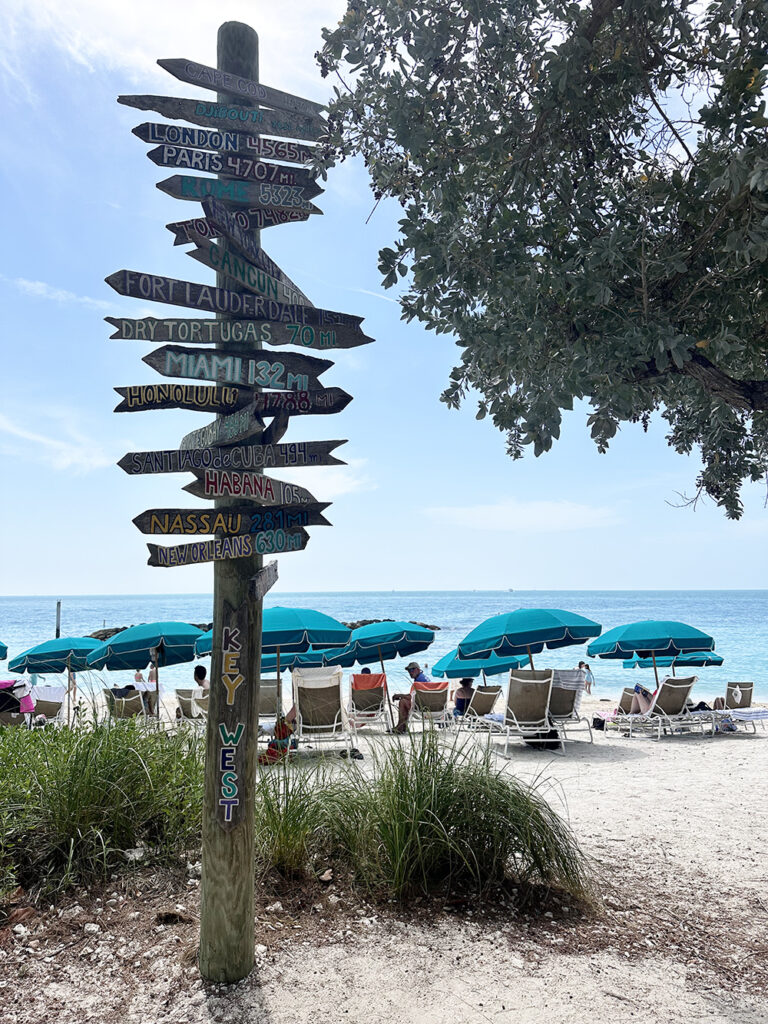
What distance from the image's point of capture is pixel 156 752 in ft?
14.2

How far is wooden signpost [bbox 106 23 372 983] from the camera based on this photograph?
3086mm

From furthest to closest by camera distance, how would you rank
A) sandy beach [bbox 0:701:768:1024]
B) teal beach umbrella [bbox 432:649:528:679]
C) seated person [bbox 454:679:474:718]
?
seated person [bbox 454:679:474:718] < teal beach umbrella [bbox 432:649:528:679] < sandy beach [bbox 0:701:768:1024]

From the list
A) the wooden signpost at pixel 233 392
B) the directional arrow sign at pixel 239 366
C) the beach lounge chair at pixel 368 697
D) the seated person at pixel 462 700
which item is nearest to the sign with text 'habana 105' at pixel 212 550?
the wooden signpost at pixel 233 392

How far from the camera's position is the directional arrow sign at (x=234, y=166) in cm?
336

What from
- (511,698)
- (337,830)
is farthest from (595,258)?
(511,698)

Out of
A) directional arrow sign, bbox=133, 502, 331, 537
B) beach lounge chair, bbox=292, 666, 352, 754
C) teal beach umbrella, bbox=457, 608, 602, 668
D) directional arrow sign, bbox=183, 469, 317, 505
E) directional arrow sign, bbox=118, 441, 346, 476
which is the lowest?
beach lounge chair, bbox=292, 666, 352, 754

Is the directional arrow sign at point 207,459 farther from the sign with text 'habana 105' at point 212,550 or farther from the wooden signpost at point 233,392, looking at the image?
the sign with text 'habana 105' at point 212,550

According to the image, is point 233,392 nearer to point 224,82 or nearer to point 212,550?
point 212,550

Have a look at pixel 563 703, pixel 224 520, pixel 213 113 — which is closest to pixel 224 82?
pixel 213 113

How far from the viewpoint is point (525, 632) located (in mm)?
10469

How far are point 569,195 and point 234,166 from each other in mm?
1727

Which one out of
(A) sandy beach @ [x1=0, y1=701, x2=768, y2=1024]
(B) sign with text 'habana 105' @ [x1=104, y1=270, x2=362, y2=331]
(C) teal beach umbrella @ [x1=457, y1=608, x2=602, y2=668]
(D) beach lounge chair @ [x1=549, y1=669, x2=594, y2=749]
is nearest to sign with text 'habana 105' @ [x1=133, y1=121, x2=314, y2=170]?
(B) sign with text 'habana 105' @ [x1=104, y1=270, x2=362, y2=331]

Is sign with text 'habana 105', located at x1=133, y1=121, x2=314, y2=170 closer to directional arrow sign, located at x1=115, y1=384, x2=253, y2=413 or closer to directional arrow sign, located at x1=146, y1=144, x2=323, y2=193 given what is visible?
directional arrow sign, located at x1=146, y1=144, x2=323, y2=193

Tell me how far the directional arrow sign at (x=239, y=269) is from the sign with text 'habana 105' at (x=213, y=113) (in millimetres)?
630
